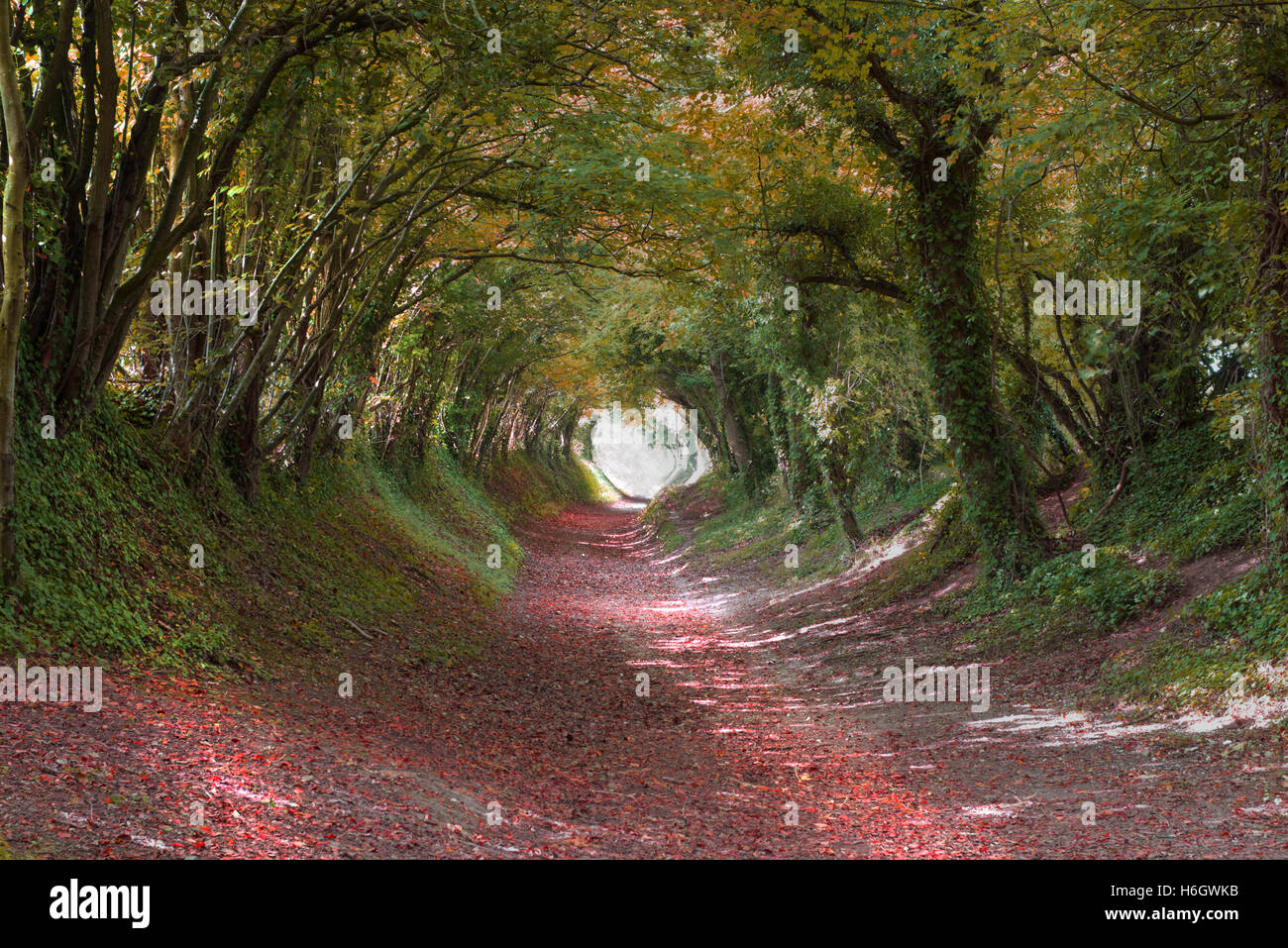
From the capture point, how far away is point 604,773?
23.9 ft

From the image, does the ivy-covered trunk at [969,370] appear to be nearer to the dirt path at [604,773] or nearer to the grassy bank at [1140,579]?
the grassy bank at [1140,579]

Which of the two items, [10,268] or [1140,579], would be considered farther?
[1140,579]

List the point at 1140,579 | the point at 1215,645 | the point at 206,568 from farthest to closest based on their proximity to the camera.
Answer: the point at 1140,579, the point at 206,568, the point at 1215,645

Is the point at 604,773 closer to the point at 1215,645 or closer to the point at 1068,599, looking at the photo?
the point at 1215,645

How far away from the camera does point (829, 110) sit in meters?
12.2

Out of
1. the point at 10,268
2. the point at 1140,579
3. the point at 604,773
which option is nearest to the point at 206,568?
the point at 10,268

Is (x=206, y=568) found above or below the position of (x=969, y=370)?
Result: below

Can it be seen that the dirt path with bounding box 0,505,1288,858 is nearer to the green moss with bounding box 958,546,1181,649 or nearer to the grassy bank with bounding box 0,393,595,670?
the grassy bank with bounding box 0,393,595,670

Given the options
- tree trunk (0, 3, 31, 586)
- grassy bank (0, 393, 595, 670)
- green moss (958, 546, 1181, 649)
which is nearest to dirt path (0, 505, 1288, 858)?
grassy bank (0, 393, 595, 670)

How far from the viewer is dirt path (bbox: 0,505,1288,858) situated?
16.2 feet

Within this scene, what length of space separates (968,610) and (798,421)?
8471 mm

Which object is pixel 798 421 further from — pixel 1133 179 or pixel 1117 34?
pixel 1117 34

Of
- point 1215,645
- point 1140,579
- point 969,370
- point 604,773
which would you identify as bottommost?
point 604,773
